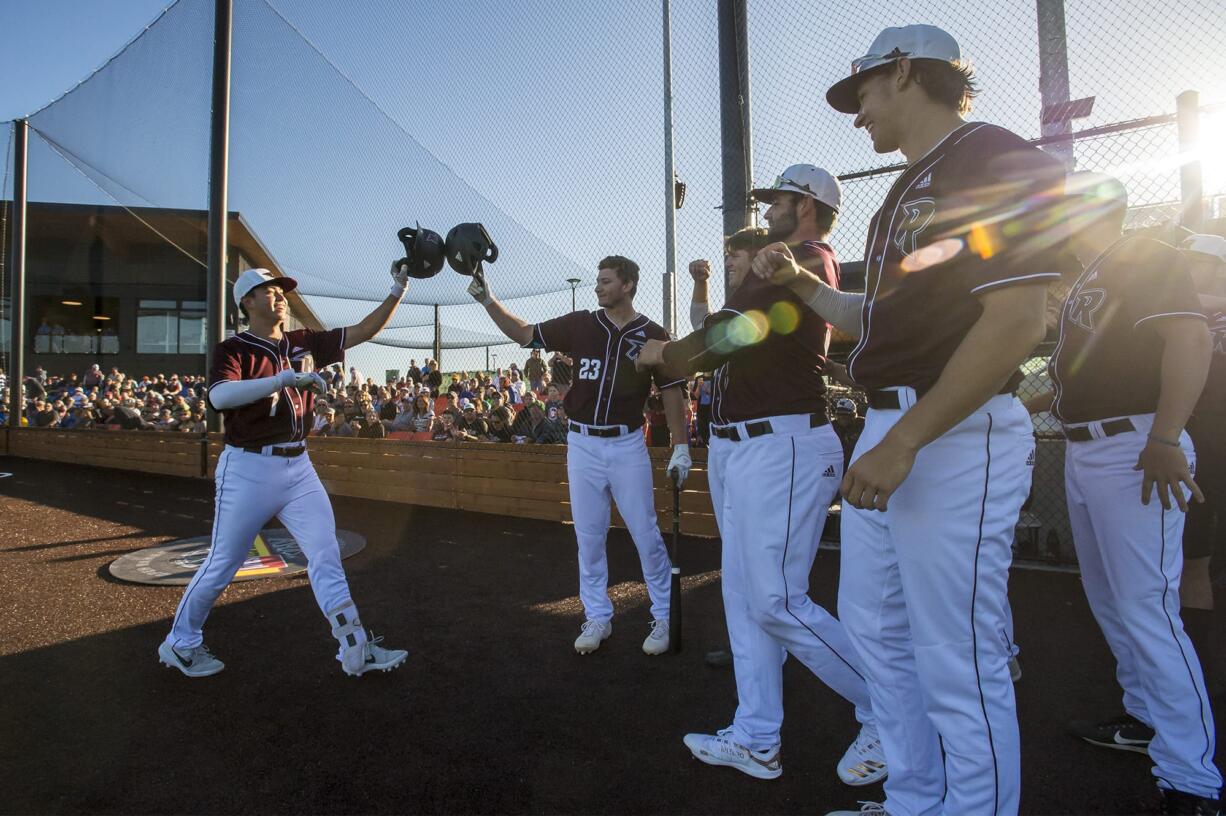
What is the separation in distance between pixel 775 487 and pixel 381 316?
2.66 meters

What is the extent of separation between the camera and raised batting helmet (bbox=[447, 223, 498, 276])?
3953 mm

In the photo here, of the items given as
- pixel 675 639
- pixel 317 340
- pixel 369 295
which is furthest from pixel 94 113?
pixel 675 639

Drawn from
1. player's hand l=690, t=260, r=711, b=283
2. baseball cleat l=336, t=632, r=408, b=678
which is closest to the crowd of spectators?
player's hand l=690, t=260, r=711, b=283

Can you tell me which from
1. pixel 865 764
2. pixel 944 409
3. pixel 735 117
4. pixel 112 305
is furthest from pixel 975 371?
pixel 112 305

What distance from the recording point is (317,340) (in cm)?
387

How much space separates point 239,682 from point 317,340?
5.94 ft

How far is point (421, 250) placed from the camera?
13.0ft

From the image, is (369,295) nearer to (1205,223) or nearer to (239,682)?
(239,682)

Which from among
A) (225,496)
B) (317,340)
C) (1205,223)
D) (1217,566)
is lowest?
(1217,566)

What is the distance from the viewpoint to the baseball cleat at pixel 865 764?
88.0 inches

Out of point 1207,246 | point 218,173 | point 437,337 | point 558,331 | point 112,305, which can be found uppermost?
point 112,305

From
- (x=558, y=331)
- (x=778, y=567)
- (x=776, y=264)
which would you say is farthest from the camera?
(x=558, y=331)

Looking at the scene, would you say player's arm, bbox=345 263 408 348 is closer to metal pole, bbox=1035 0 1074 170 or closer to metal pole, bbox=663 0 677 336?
metal pole, bbox=663 0 677 336

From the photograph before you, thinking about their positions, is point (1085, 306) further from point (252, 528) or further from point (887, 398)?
point (252, 528)
